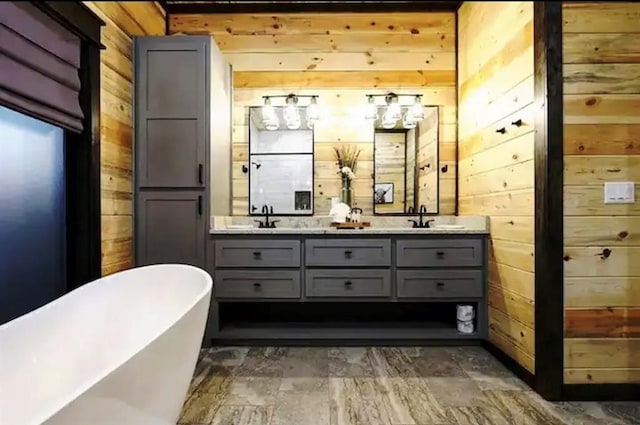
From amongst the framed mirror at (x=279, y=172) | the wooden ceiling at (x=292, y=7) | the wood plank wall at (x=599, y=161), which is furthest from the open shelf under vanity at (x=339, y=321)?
the wooden ceiling at (x=292, y=7)

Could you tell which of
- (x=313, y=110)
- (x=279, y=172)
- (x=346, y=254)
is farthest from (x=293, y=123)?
(x=346, y=254)

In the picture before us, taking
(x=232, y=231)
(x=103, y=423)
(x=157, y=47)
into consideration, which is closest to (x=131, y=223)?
(x=232, y=231)

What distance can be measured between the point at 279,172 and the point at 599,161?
2.41 m

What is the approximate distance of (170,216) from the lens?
319 centimetres

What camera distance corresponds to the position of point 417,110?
12.5 ft

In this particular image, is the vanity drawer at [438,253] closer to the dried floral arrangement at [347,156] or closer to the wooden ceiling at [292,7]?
the dried floral arrangement at [347,156]

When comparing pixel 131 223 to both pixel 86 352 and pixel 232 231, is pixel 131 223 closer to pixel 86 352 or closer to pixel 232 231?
pixel 232 231

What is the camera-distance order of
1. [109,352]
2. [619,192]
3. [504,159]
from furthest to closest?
[504,159] < [619,192] < [109,352]

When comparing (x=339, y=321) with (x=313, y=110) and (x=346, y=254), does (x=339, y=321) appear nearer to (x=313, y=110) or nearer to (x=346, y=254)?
(x=346, y=254)

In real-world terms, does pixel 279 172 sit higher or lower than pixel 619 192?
higher

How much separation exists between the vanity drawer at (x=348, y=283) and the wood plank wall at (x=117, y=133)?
1364mm

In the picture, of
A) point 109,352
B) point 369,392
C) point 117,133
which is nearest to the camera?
point 109,352

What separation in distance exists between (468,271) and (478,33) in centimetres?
182

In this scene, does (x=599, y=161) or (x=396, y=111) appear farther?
(x=396, y=111)
